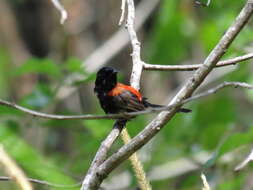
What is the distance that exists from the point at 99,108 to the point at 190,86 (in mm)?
4885

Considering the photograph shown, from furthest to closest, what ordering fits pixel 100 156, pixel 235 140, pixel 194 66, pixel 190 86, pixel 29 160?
pixel 29 160
pixel 235 140
pixel 194 66
pixel 100 156
pixel 190 86

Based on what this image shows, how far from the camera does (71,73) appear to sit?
480cm

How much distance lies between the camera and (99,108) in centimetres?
726

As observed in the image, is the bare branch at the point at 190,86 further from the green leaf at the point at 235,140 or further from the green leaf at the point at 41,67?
the green leaf at the point at 41,67

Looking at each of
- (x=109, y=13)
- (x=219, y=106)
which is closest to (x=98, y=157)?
(x=219, y=106)

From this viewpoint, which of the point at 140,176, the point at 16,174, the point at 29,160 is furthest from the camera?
the point at 29,160

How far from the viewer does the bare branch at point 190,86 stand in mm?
2311

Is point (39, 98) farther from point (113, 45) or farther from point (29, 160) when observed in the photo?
point (113, 45)

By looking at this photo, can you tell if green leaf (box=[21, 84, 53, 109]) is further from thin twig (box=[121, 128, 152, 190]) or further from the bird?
thin twig (box=[121, 128, 152, 190])

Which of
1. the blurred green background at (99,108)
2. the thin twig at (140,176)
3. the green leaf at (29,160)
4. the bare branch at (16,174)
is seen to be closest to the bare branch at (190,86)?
the thin twig at (140,176)

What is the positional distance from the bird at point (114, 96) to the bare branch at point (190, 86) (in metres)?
1.53

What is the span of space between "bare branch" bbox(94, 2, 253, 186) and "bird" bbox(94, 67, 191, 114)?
1530mm

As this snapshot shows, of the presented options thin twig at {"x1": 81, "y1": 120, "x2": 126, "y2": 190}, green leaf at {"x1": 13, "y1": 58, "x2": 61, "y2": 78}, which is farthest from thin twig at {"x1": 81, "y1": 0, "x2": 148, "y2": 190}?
green leaf at {"x1": 13, "y1": 58, "x2": 61, "y2": 78}

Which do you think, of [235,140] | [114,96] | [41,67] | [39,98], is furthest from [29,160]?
[235,140]
